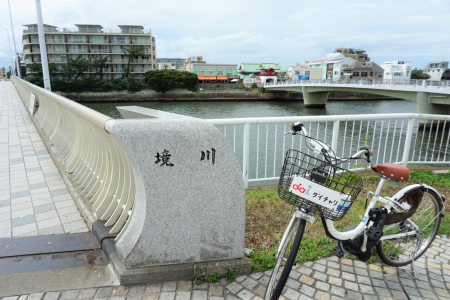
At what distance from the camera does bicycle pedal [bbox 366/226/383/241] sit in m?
2.07

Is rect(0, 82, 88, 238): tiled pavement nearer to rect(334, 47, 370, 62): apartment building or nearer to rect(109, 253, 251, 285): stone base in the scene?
rect(109, 253, 251, 285): stone base

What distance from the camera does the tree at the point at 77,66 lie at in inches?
1810

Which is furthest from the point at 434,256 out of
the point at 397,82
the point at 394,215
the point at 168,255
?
the point at 397,82

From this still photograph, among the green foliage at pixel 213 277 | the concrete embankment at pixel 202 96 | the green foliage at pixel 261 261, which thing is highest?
the green foliage at pixel 213 277

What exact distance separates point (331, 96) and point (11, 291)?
50.1 m

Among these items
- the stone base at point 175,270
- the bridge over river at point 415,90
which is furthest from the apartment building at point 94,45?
the stone base at point 175,270

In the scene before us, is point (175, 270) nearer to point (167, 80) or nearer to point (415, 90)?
point (415, 90)

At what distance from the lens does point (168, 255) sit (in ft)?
6.71

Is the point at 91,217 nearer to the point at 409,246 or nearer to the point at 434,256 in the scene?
the point at 409,246

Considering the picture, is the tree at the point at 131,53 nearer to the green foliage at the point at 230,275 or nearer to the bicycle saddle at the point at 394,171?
the green foliage at the point at 230,275

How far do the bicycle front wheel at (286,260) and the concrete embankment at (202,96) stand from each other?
44563 millimetres

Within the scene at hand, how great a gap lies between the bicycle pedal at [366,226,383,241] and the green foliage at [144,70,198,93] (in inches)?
1742

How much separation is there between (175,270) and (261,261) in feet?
2.15

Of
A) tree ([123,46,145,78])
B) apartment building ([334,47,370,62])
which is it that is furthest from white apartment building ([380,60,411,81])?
tree ([123,46,145,78])
